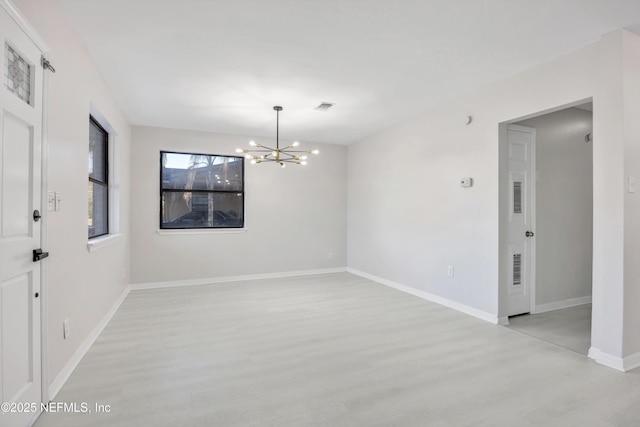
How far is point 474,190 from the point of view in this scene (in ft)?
12.3

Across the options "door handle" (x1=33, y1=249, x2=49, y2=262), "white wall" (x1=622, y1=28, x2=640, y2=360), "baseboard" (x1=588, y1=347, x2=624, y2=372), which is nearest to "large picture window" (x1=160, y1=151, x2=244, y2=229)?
"door handle" (x1=33, y1=249, x2=49, y2=262)

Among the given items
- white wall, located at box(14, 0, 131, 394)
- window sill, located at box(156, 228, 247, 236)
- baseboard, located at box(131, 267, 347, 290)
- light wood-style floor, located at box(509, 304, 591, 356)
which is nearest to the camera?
white wall, located at box(14, 0, 131, 394)

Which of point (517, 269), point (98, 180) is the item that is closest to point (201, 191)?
point (98, 180)

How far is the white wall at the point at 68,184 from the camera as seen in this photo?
2057 millimetres

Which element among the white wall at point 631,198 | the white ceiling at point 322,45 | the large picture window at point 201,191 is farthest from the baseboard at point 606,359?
the large picture window at point 201,191

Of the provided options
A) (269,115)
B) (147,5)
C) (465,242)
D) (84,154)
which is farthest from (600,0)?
(84,154)

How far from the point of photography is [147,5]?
7.15ft

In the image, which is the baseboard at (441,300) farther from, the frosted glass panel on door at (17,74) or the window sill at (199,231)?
the frosted glass panel on door at (17,74)

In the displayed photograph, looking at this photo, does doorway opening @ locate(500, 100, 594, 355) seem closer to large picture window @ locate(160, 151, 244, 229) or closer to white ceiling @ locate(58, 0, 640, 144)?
white ceiling @ locate(58, 0, 640, 144)

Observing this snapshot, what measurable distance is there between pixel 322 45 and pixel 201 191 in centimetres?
369

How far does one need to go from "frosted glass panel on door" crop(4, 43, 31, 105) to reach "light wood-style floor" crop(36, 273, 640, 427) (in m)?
1.84

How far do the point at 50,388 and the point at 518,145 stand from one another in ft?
15.5

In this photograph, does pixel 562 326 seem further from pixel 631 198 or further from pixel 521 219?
pixel 631 198

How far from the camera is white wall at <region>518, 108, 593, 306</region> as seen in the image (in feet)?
12.6
